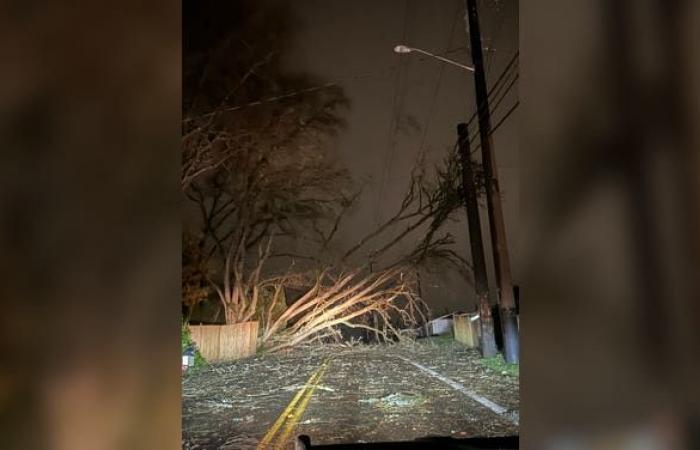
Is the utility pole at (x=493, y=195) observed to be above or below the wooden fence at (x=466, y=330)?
above

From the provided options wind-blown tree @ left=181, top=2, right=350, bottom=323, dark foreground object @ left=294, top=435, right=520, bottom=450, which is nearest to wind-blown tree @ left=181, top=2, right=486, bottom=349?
wind-blown tree @ left=181, top=2, right=350, bottom=323

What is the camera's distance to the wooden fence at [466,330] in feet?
30.6

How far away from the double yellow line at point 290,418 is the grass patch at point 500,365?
2121 millimetres

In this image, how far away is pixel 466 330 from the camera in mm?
9891

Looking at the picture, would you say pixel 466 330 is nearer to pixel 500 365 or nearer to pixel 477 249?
pixel 477 249

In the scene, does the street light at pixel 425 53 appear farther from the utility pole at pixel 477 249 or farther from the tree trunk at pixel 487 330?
the tree trunk at pixel 487 330

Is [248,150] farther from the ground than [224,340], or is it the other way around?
[248,150]

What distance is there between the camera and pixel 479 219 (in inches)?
313

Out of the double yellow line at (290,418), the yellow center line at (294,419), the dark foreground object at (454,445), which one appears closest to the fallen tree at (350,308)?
the double yellow line at (290,418)

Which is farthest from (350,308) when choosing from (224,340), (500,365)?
(500,365)

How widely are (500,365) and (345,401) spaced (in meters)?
2.59

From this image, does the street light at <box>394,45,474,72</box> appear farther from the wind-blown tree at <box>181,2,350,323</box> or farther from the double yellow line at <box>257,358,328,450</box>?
the double yellow line at <box>257,358,328,450</box>

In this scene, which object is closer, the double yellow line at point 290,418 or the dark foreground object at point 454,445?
the dark foreground object at point 454,445
